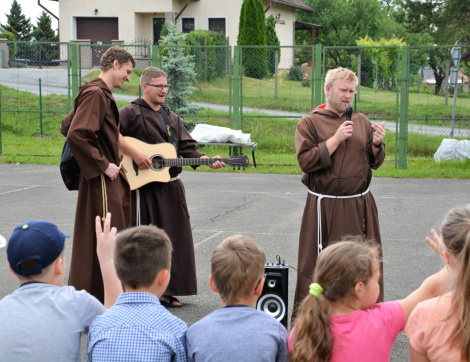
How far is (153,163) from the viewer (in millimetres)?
6574

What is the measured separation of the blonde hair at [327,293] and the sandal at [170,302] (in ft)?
11.0

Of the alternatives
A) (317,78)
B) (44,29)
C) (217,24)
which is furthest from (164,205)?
(44,29)

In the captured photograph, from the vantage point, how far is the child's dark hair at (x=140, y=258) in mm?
3332

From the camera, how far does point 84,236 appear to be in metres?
5.66

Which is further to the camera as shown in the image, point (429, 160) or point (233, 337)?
point (429, 160)

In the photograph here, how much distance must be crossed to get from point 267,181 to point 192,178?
162 cm

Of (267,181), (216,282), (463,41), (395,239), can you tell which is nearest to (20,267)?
(216,282)

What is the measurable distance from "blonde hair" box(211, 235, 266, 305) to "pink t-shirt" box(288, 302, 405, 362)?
1.06 feet

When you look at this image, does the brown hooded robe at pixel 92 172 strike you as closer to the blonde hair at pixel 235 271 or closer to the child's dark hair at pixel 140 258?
the child's dark hair at pixel 140 258

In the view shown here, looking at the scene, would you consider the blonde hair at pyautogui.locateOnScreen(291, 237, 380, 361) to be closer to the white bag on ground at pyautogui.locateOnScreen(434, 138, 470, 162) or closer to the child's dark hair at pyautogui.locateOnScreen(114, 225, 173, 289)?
the child's dark hair at pyautogui.locateOnScreen(114, 225, 173, 289)

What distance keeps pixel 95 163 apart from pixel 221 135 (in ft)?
37.9

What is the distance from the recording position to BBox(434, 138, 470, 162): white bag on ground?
16.6m

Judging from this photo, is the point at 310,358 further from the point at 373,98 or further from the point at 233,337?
the point at 373,98

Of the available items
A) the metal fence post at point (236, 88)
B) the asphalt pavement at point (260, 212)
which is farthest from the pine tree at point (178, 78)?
the asphalt pavement at point (260, 212)
